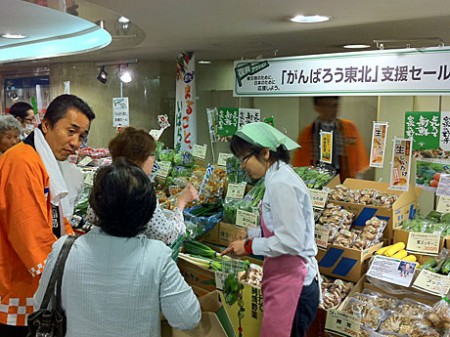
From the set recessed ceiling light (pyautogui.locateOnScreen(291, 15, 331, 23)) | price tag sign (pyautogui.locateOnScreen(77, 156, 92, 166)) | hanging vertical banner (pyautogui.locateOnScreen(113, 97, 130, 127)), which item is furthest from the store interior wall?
recessed ceiling light (pyautogui.locateOnScreen(291, 15, 331, 23))

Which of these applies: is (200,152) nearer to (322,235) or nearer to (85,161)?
(85,161)

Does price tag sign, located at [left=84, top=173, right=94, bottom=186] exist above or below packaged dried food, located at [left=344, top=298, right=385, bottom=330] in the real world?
above

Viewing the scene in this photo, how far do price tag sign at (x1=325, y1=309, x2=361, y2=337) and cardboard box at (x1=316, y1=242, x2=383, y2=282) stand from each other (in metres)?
0.34

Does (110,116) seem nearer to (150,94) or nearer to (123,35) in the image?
(150,94)

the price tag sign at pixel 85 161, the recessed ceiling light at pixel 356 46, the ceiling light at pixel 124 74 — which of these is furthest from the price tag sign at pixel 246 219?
the ceiling light at pixel 124 74

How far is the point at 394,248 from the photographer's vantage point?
301 cm

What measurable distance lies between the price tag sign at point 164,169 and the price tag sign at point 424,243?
215 centimetres

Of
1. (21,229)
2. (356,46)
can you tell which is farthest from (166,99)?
(21,229)

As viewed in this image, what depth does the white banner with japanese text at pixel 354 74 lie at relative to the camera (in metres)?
2.79

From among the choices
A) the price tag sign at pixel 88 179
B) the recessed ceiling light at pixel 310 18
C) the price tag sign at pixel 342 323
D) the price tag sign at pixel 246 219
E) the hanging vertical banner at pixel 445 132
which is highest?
the recessed ceiling light at pixel 310 18

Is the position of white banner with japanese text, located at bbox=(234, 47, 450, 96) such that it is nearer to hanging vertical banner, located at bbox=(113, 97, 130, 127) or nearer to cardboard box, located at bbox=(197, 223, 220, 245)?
cardboard box, located at bbox=(197, 223, 220, 245)

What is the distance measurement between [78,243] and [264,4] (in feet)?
5.53

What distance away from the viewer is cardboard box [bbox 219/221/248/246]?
127 inches

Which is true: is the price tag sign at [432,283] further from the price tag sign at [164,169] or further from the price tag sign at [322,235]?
the price tag sign at [164,169]
